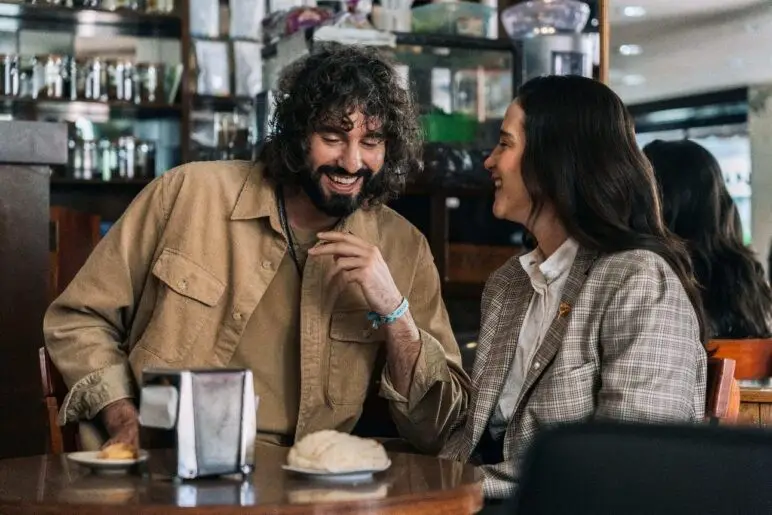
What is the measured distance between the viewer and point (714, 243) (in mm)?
3459

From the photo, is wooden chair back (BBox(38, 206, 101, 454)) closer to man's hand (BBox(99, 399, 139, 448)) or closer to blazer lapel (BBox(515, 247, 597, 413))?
man's hand (BBox(99, 399, 139, 448))

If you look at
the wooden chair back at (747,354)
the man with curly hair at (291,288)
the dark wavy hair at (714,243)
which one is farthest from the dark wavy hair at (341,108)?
the dark wavy hair at (714,243)

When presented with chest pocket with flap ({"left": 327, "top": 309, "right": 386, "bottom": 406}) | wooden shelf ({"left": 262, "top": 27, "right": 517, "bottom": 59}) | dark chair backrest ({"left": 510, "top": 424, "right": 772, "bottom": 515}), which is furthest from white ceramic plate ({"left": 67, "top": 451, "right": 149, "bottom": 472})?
wooden shelf ({"left": 262, "top": 27, "right": 517, "bottom": 59})

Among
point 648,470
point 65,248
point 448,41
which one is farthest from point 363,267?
point 448,41

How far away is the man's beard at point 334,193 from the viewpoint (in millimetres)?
2486

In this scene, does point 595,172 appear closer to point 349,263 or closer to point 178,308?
point 349,263

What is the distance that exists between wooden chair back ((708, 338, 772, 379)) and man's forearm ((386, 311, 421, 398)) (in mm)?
974

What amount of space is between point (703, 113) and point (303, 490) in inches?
130

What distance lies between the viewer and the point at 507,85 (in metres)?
5.07

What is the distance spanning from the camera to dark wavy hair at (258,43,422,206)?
251 centimetres

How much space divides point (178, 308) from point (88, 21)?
4.34 m

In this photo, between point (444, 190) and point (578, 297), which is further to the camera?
point (444, 190)

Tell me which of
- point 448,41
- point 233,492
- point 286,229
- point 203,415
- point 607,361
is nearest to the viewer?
point 233,492

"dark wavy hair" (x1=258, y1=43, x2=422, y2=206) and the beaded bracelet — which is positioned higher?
"dark wavy hair" (x1=258, y1=43, x2=422, y2=206)
